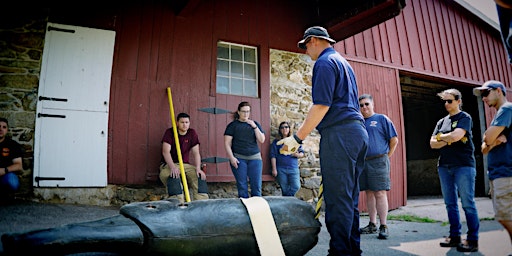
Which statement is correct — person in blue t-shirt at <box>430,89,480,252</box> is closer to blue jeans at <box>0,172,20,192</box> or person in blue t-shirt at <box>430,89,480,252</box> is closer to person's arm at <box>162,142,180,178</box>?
person's arm at <box>162,142,180,178</box>

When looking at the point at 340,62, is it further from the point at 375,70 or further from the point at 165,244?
the point at 375,70

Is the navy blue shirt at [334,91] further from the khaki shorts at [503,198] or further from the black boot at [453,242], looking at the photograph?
the black boot at [453,242]

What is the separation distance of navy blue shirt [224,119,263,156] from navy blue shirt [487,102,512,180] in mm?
2842

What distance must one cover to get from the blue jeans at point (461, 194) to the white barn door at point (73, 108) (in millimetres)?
4177

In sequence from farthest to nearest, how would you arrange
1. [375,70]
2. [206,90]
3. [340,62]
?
[375,70], [206,90], [340,62]

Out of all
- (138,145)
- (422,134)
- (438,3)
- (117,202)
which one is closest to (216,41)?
(138,145)

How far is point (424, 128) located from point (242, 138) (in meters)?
10.8

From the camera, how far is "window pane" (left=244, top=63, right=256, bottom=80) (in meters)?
5.66

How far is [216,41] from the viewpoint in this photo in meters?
5.42

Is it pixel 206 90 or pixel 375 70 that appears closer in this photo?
pixel 206 90

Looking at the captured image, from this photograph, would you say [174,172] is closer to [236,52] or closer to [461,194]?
[236,52]

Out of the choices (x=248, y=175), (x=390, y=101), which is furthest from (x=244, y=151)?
(x=390, y=101)

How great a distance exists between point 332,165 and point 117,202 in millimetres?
3449

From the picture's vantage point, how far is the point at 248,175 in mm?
4746
